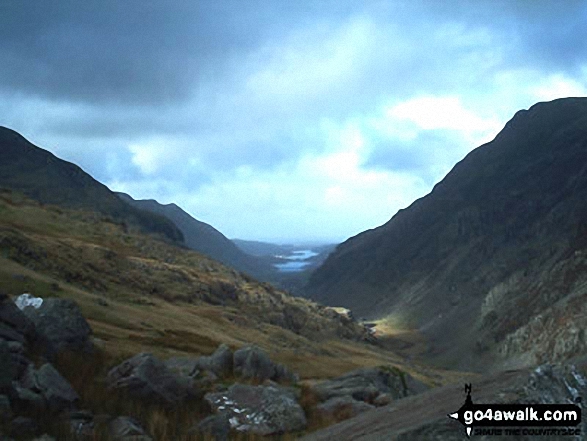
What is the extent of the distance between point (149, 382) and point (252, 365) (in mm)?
7206

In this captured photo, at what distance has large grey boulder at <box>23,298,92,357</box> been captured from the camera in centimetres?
1436

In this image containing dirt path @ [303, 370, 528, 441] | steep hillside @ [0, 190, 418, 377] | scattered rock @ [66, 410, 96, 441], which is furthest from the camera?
steep hillside @ [0, 190, 418, 377]

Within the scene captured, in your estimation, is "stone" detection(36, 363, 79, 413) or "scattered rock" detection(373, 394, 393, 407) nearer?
"stone" detection(36, 363, 79, 413)

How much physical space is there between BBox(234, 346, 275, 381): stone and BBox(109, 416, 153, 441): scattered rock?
8.58 metres

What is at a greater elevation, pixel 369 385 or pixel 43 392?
pixel 43 392

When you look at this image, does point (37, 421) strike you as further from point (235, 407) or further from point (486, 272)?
point (486, 272)

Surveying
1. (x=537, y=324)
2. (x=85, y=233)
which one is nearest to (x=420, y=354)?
(x=537, y=324)

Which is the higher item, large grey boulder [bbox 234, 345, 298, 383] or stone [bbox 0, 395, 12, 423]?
stone [bbox 0, 395, 12, 423]

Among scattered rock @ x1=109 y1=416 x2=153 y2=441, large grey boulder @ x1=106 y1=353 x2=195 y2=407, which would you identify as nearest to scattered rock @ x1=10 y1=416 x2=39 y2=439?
scattered rock @ x1=109 y1=416 x2=153 y2=441

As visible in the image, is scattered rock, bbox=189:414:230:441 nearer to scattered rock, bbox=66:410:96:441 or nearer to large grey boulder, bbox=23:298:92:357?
scattered rock, bbox=66:410:96:441

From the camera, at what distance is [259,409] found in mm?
12742

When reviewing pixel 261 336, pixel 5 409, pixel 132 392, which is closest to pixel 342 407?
pixel 132 392

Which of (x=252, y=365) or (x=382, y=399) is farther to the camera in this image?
(x=252, y=365)

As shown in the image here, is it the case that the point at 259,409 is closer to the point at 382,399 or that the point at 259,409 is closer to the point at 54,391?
the point at 54,391
